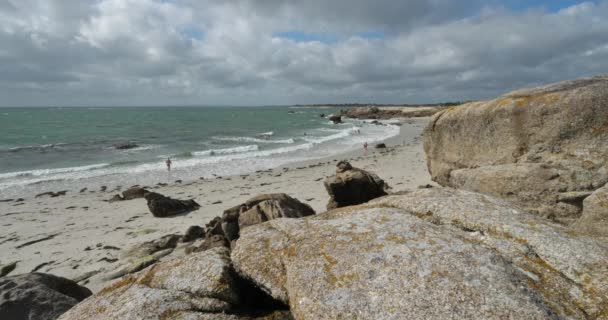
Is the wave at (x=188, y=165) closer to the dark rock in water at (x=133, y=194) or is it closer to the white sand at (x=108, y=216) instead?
the white sand at (x=108, y=216)

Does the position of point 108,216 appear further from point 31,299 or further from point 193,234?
point 31,299

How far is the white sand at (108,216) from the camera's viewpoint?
10.6m

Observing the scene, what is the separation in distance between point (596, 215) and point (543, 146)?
10.5 ft

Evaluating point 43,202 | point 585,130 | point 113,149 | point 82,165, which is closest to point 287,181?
point 43,202

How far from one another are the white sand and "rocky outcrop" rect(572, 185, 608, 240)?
9867mm

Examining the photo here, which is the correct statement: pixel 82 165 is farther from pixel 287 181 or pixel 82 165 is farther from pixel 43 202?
pixel 287 181

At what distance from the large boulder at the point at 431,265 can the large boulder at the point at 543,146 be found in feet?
10.8

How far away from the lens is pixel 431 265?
2900mm

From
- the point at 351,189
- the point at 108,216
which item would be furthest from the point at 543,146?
the point at 108,216

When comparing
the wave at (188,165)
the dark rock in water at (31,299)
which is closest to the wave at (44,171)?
the wave at (188,165)

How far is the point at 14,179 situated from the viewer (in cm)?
2500

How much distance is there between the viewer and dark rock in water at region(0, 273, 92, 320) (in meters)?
5.17

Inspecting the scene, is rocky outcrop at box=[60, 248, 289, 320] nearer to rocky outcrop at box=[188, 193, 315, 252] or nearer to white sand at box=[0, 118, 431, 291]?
rocky outcrop at box=[188, 193, 315, 252]

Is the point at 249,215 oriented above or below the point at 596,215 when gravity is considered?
below
